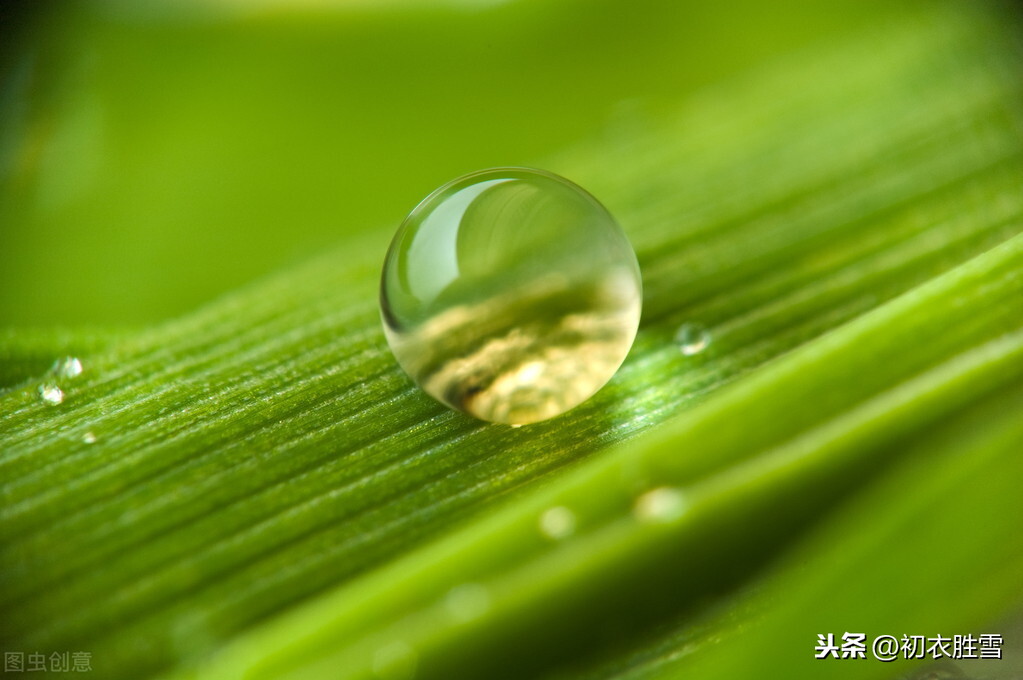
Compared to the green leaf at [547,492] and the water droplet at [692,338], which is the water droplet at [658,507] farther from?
the water droplet at [692,338]

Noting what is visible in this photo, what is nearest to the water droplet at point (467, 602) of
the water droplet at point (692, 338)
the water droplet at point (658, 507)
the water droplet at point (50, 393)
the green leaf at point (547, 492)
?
the green leaf at point (547, 492)

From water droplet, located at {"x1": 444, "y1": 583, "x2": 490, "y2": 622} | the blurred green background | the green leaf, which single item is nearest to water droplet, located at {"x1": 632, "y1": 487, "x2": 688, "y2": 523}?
the green leaf

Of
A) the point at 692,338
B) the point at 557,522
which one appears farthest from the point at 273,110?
the point at 557,522

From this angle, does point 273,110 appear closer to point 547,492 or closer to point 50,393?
point 50,393

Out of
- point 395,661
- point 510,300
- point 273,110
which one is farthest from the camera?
point 273,110

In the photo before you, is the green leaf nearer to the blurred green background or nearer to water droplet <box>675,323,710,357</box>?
water droplet <box>675,323,710,357</box>
